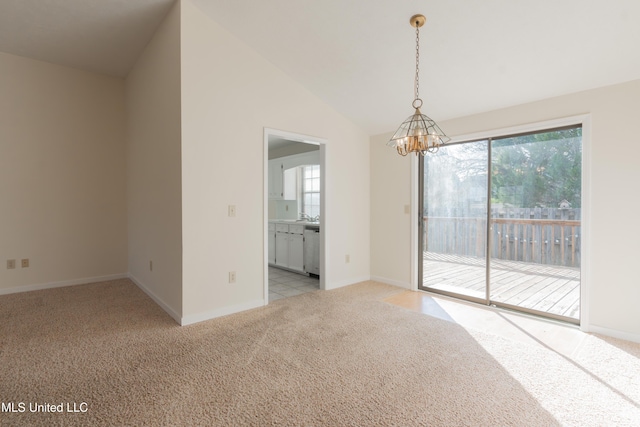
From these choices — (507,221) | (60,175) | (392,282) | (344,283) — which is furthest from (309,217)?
(60,175)

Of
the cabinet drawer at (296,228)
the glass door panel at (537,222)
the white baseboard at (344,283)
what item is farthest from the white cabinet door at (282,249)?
the glass door panel at (537,222)

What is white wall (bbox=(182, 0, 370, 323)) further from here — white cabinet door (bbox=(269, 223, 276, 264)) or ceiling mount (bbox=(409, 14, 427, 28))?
white cabinet door (bbox=(269, 223, 276, 264))

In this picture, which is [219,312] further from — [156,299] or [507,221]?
[507,221]

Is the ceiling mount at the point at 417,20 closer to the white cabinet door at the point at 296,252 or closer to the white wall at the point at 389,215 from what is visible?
the white wall at the point at 389,215

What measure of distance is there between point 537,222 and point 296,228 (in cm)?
338

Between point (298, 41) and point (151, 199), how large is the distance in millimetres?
2517

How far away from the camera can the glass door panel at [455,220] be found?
3879 mm

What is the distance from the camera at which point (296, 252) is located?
5426 mm

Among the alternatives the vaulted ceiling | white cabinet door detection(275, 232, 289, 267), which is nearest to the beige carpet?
white cabinet door detection(275, 232, 289, 267)

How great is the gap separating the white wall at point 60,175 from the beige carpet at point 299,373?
128 centimetres

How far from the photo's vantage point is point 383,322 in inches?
127

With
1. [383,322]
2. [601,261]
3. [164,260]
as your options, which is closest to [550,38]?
[601,261]

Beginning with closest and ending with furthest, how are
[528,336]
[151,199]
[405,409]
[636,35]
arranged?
Result: [405,409], [636,35], [528,336], [151,199]

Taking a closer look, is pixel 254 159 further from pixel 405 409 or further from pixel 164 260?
pixel 405 409
